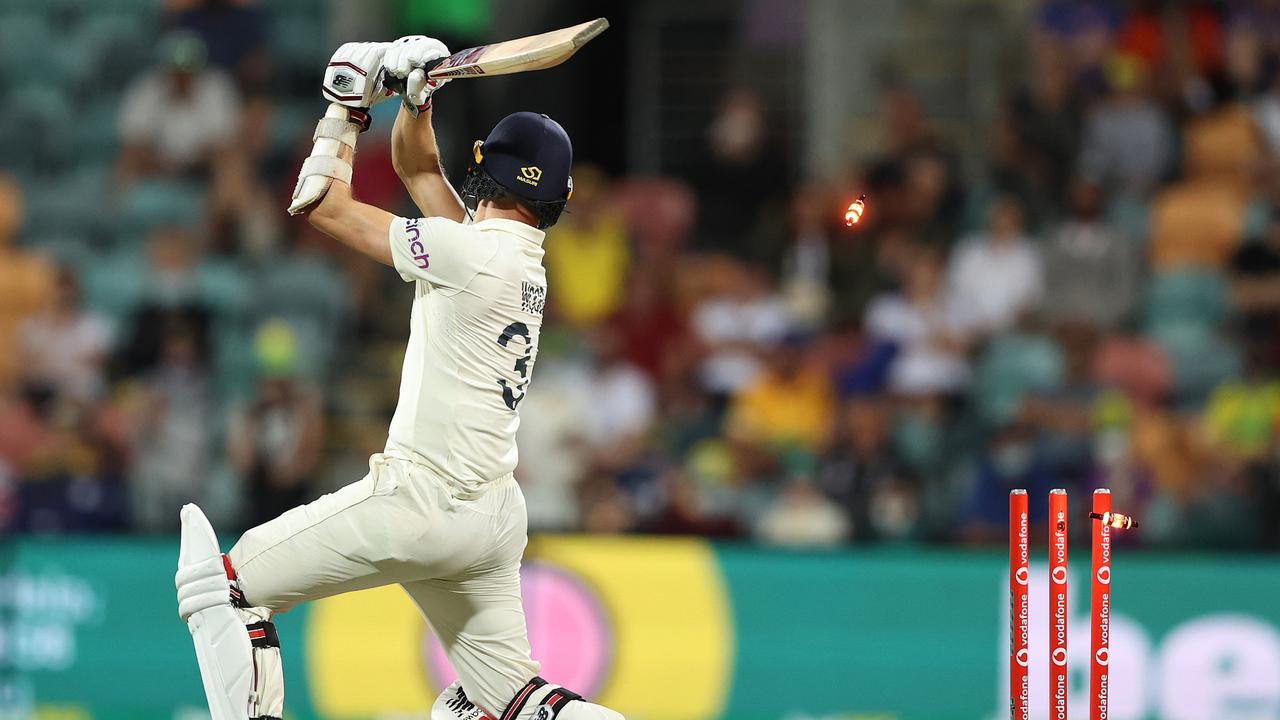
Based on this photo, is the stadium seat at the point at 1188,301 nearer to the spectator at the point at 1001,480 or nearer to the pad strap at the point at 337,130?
the spectator at the point at 1001,480

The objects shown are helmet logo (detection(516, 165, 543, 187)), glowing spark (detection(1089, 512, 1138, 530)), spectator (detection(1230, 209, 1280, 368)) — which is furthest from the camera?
spectator (detection(1230, 209, 1280, 368))

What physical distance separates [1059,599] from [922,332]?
632 centimetres

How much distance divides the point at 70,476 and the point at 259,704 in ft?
19.5

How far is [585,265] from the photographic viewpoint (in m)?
12.2

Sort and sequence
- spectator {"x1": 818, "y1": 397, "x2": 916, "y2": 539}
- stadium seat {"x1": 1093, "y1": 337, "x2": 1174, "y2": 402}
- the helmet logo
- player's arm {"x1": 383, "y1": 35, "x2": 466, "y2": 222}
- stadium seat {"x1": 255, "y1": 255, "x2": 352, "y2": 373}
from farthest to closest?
stadium seat {"x1": 255, "y1": 255, "x2": 352, "y2": 373}, stadium seat {"x1": 1093, "y1": 337, "x2": 1174, "y2": 402}, spectator {"x1": 818, "y1": 397, "x2": 916, "y2": 539}, player's arm {"x1": 383, "y1": 35, "x2": 466, "y2": 222}, the helmet logo

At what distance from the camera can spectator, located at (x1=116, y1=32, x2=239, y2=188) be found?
12742 millimetres

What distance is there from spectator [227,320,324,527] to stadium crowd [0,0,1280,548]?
0.08ft

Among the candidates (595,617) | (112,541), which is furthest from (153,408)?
(595,617)

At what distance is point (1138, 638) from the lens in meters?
9.49

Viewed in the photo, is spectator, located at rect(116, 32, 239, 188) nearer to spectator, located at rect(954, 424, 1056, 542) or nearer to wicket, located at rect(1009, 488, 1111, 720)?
spectator, located at rect(954, 424, 1056, 542)

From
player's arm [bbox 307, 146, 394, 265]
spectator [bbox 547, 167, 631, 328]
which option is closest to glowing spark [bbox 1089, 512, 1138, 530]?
player's arm [bbox 307, 146, 394, 265]

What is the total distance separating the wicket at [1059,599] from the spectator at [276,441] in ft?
19.8

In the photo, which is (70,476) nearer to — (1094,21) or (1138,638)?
(1138,638)

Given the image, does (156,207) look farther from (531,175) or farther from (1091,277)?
(531,175)
